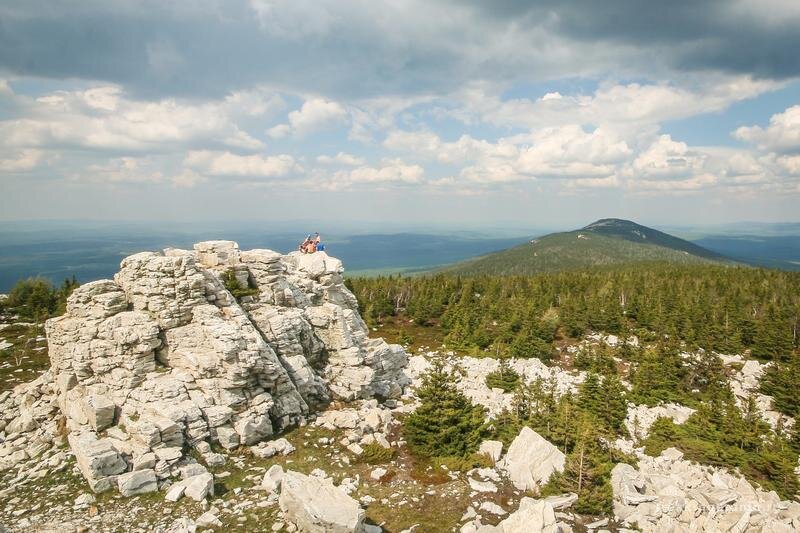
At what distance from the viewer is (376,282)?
99.7 metres

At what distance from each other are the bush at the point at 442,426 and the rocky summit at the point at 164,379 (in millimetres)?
7349

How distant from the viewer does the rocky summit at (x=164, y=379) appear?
22984 millimetres

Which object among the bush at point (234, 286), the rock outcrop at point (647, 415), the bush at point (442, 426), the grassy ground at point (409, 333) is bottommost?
the rock outcrop at point (647, 415)

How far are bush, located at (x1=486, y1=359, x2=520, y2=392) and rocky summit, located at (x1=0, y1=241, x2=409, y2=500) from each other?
53.9 feet

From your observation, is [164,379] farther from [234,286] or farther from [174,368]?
[234,286]

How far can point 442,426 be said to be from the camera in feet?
91.7

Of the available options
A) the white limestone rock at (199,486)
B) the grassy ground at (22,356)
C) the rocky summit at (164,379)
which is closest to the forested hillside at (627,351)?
the rocky summit at (164,379)

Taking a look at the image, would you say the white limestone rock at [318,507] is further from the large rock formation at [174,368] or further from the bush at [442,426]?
the bush at [442,426]

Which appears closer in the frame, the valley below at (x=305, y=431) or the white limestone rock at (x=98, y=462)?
the valley below at (x=305, y=431)

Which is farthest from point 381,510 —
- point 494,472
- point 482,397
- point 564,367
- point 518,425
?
point 564,367

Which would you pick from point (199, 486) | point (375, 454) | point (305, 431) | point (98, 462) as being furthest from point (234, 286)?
point (375, 454)

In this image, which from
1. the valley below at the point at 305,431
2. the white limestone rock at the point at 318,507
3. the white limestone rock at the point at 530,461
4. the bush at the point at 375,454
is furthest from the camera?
the bush at the point at 375,454

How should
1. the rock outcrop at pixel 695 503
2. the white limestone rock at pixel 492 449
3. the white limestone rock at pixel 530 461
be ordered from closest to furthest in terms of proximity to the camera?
1. the rock outcrop at pixel 695 503
2. the white limestone rock at pixel 530 461
3. the white limestone rock at pixel 492 449

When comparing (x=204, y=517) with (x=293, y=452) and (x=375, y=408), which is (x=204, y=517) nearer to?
(x=293, y=452)
